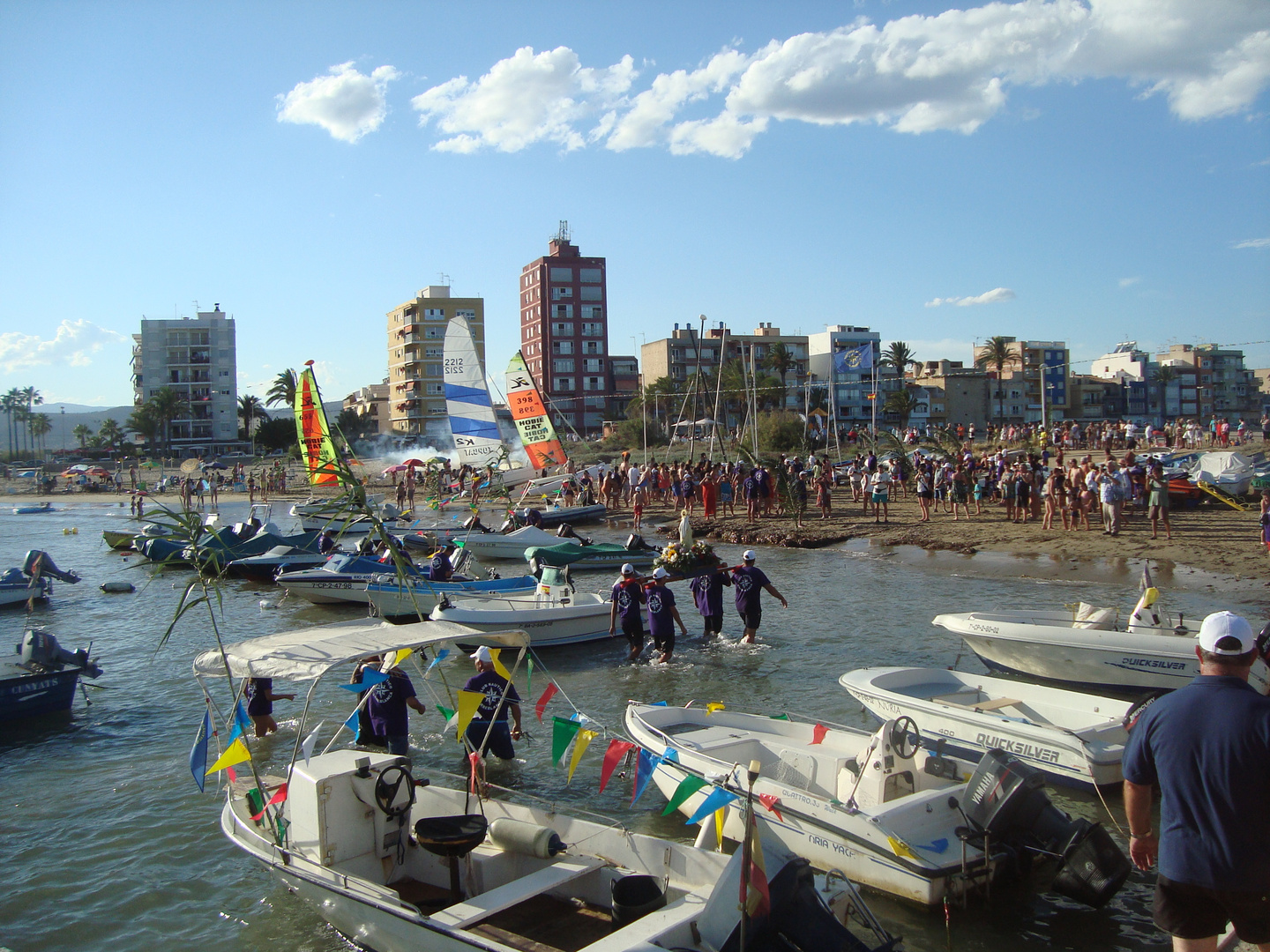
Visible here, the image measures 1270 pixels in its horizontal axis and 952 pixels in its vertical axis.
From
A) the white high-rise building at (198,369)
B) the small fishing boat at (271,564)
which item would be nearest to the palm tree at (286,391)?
the white high-rise building at (198,369)

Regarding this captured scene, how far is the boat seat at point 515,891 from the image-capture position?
5.78m

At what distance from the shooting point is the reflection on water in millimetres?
7156

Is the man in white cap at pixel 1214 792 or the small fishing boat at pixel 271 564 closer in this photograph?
the man in white cap at pixel 1214 792

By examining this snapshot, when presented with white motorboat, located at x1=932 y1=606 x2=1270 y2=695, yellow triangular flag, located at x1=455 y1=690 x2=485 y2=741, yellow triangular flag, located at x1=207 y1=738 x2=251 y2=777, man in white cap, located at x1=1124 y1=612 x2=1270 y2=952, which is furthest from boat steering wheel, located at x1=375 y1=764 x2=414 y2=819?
white motorboat, located at x1=932 y1=606 x2=1270 y2=695

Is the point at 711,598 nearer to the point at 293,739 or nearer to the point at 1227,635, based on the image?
the point at 293,739

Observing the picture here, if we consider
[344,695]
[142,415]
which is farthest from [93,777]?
[142,415]

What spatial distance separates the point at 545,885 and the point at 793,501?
24.9m

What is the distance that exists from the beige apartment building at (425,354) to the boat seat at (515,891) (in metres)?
88.2

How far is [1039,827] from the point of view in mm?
6590

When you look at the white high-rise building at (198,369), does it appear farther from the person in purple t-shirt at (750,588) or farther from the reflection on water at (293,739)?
the person in purple t-shirt at (750,588)

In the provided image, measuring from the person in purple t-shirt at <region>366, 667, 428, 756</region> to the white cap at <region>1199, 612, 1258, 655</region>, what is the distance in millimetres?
7094

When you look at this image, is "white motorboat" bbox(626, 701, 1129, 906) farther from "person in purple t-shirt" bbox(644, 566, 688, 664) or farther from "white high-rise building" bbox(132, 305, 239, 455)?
"white high-rise building" bbox(132, 305, 239, 455)

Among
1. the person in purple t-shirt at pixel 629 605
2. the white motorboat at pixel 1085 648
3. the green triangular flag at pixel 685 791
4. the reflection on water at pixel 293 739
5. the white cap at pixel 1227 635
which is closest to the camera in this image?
the white cap at pixel 1227 635

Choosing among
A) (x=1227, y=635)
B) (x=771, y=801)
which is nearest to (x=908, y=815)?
(x=771, y=801)
